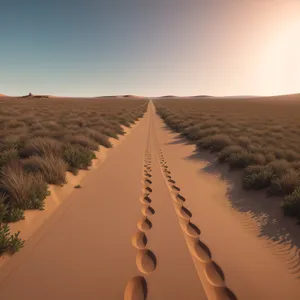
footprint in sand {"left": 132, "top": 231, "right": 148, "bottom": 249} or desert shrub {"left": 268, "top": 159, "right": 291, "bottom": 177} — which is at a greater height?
desert shrub {"left": 268, "top": 159, "right": 291, "bottom": 177}

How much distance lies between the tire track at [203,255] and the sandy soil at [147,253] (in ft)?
0.04

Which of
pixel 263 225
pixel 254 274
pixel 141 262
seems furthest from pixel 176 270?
pixel 263 225

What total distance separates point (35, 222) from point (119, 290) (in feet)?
7.33

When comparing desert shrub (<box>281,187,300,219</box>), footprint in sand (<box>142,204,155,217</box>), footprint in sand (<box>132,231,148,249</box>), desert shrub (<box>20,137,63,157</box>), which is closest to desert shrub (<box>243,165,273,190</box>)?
desert shrub (<box>281,187,300,219</box>)

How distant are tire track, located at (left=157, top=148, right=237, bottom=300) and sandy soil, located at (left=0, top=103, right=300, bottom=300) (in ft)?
0.04

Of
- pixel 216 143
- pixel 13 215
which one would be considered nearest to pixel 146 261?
pixel 13 215

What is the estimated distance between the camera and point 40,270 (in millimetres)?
2830

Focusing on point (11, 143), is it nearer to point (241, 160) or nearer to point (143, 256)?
point (143, 256)

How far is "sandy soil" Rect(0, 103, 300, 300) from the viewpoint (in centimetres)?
261

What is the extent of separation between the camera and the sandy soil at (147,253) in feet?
8.55

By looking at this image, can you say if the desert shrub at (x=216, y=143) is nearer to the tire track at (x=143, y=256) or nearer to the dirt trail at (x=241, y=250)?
the dirt trail at (x=241, y=250)

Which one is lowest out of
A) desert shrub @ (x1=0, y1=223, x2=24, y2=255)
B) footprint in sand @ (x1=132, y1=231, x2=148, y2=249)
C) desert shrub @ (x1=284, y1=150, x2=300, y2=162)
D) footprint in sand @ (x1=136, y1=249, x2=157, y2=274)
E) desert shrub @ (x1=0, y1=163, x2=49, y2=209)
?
footprint in sand @ (x1=132, y1=231, x2=148, y2=249)

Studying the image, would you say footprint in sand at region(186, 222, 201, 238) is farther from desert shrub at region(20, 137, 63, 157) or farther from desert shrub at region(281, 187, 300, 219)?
desert shrub at region(20, 137, 63, 157)

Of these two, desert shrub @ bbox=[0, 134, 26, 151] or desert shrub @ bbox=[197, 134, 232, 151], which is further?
desert shrub @ bbox=[197, 134, 232, 151]
